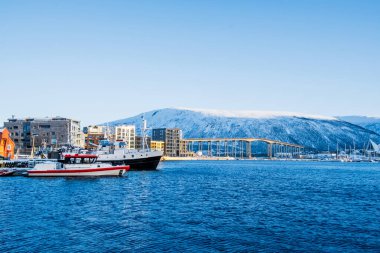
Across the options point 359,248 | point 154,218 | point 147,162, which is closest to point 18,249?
point 154,218

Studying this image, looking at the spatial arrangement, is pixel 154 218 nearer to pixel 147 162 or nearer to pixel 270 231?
pixel 270 231

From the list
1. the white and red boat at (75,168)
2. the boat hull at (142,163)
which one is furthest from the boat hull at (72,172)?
the boat hull at (142,163)

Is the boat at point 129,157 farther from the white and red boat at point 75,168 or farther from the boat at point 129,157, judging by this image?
the white and red boat at point 75,168

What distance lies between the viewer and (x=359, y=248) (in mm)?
34375

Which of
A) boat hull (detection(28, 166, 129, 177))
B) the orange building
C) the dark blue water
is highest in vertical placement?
the orange building

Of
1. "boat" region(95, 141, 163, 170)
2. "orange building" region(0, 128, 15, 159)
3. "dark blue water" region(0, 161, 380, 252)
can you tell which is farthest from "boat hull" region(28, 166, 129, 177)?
"orange building" region(0, 128, 15, 159)

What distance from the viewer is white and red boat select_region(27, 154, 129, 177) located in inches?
3890

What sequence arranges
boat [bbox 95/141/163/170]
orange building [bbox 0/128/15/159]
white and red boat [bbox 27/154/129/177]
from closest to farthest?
1. white and red boat [bbox 27/154/129/177]
2. boat [bbox 95/141/163/170]
3. orange building [bbox 0/128/15/159]

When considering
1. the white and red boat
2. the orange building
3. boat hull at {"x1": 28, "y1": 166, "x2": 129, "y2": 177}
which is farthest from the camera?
the orange building

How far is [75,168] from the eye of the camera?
98.8 metres

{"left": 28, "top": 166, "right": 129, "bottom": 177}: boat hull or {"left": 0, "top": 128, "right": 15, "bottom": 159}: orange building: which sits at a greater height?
{"left": 0, "top": 128, "right": 15, "bottom": 159}: orange building

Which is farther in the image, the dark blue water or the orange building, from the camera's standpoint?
the orange building

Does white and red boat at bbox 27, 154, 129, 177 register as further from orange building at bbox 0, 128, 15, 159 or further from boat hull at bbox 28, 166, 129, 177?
orange building at bbox 0, 128, 15, 159

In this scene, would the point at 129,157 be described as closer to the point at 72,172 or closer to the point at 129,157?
the point at 129,157
